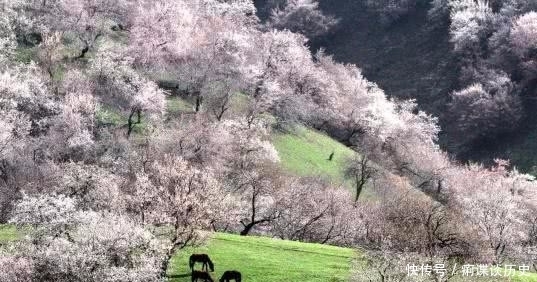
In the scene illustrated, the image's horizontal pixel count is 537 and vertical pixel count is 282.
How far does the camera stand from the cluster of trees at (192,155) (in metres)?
41.9

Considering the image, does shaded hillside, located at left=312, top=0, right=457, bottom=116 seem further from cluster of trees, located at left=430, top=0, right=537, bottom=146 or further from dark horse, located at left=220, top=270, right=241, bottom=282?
dark horse, located at left=220, top=270, right=241, bottom=282

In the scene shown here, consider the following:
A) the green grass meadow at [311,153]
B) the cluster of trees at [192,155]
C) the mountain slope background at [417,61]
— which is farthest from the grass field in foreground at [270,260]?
the mountain slope background at [417,61]

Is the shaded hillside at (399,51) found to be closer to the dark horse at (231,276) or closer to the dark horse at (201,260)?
the dark horse at (201,260)

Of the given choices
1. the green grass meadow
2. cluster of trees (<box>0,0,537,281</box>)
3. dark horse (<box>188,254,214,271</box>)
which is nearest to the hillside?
cluster of trees (<box>0,0,537,281</box>)

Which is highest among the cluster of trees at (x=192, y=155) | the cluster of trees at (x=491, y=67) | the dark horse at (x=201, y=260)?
the cluster of trees at (x=491, y=67)

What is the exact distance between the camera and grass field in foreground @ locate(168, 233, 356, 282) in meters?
42.7

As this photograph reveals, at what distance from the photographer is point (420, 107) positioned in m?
128

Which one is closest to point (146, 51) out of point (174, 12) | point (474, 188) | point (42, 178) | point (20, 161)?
point (174, 12)

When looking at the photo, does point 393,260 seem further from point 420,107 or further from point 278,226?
point 420,107

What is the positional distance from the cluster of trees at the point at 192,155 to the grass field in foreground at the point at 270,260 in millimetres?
2155

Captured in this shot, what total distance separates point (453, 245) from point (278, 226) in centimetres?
2067

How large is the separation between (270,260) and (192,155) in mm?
29508

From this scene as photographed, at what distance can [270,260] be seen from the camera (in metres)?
46.3

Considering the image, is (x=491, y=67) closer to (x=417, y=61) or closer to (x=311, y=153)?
(x=417, y=61)
